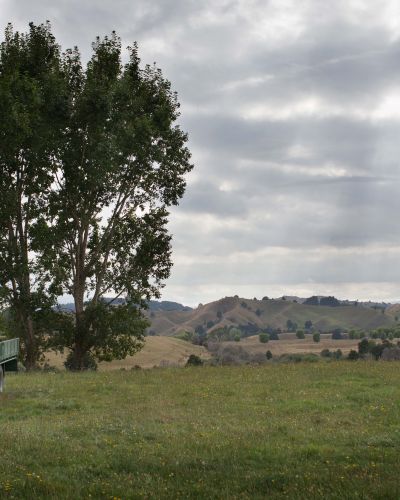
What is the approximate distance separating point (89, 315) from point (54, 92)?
52.8 ft

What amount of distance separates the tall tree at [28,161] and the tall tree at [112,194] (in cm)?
118

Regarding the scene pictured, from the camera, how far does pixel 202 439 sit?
698 inches

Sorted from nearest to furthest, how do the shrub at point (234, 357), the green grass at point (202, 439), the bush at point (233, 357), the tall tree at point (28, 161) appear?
the green grass at point (202, 439), the tall tree at point (28, 161), the shrub at point (234, 357), the bush at point (233, 357)

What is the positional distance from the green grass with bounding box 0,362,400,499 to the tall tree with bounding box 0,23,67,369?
966 cm

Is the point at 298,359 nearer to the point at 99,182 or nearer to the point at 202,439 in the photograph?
the point at 99,182

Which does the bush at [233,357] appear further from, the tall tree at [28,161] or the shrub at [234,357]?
the tall tree at [28,161]

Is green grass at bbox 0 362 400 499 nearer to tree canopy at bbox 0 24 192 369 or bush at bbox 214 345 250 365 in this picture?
tree canopy at bbox 0 24 192 369

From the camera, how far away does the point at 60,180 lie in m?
42.4

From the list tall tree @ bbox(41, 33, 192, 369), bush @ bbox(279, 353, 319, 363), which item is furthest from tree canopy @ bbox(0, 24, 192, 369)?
bush @ bbox(279, 353, 319, 363)

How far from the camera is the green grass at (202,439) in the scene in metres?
12.7

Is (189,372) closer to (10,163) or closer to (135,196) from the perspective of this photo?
(135,196)

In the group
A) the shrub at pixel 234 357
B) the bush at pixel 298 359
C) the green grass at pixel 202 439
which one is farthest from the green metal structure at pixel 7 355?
the shrub at pixel 234 357

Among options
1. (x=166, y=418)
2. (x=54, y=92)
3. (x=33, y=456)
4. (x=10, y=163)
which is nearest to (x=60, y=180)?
(x=10, y=163)

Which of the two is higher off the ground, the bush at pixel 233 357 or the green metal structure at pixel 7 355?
the green metal structure at pixel 7 355
